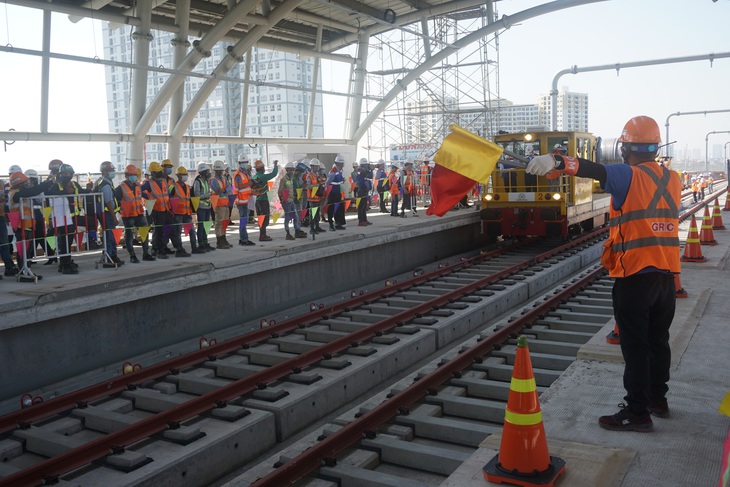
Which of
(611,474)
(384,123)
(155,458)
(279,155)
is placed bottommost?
(155,458)

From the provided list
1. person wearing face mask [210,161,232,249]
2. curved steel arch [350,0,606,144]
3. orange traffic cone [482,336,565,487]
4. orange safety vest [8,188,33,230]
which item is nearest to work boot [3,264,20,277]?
orange safety vest [8,188,33,230]

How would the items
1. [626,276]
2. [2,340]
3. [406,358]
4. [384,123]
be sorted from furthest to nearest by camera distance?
[384,123]
[406,358]
[2,340]
[626,276]

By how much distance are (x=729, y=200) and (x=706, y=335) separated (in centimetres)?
2494

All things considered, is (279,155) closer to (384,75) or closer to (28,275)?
(384,75)

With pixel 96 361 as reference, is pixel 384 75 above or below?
above

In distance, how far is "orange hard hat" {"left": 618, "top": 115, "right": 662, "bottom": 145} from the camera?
4805mm

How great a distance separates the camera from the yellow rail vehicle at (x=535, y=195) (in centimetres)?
1761

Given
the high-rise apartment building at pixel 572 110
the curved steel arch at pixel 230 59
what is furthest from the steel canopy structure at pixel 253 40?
the high-rise apartment building at pixel 572 110

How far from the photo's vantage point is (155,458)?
5934 millimetres

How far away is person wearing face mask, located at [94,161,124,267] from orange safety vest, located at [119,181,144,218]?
240mm

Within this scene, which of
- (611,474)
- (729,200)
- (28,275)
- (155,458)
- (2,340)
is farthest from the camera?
(729,200)

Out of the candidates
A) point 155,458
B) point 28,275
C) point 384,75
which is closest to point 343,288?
point 28,275

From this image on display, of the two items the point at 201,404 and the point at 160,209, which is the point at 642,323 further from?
the point at 160,209

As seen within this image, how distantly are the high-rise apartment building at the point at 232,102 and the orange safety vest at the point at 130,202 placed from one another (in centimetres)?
1563
